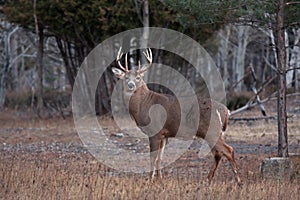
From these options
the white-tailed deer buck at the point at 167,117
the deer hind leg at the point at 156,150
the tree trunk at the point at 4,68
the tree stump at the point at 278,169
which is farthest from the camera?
the tree trunk at the point at 4,68

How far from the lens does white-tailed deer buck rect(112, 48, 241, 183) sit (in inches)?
476

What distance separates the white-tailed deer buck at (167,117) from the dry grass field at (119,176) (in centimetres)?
39

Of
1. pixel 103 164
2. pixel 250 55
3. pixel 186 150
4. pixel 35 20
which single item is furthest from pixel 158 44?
pixel 250 55

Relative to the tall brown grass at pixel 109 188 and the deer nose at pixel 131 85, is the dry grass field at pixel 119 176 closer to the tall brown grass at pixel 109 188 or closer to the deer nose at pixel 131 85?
the tall brown grass at pixel 109 188

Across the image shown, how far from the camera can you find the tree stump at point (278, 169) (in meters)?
11.8

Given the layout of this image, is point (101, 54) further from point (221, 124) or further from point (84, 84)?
point (221, 124)

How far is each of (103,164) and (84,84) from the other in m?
17.4

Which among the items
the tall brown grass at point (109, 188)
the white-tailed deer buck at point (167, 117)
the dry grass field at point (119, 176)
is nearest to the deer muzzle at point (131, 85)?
the white-tailed deer buck at point (167, 117)

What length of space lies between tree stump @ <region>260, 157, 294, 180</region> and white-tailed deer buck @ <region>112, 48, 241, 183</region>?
1.71 feet

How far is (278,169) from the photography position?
38.9 feet

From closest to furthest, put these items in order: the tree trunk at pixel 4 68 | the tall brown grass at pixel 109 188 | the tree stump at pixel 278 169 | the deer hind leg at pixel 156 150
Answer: the tall brown grass at pixel 109 188 → the tree stump at pixel 278 169 → the deer hind leg at pixel 156 150 → the tree trunk at pixel 4 68

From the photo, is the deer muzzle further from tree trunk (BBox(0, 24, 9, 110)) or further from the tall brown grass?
tree trunk (BBox(0, 24, 9, 110))

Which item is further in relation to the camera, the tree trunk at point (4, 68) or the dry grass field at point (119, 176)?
the tree trunk at point (4, 68)

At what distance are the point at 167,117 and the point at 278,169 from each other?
88.9 inches
